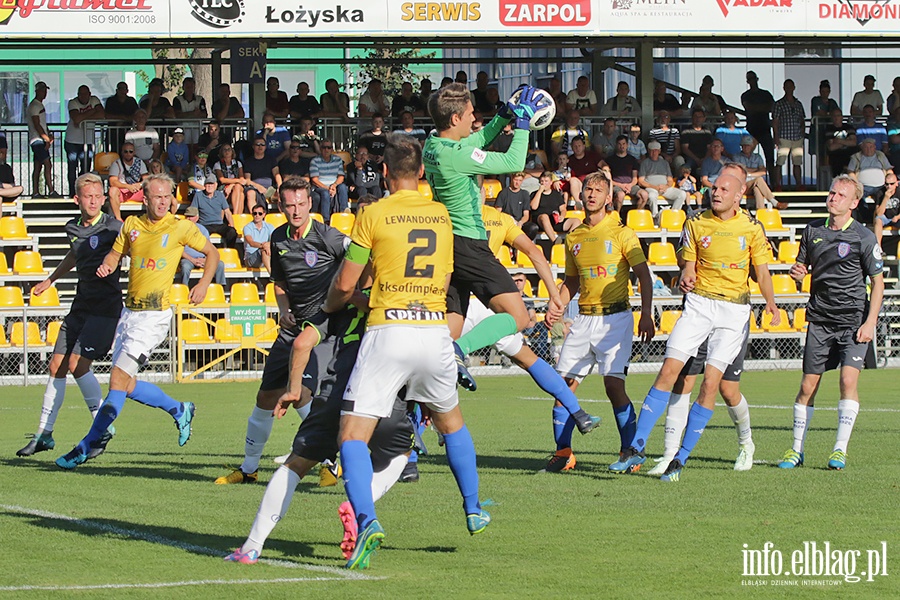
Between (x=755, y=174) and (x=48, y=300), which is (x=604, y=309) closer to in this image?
(x=48, y=300)

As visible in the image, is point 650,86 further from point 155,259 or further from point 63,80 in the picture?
point 63,80

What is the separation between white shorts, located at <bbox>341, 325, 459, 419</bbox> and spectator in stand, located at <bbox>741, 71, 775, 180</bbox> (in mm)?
22000

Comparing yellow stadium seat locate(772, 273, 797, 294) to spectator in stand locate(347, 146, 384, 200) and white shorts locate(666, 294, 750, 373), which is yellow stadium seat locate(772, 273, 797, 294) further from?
white shorts locate(666, 294, 750, 373)

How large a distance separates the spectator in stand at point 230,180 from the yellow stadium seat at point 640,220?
7.10 m

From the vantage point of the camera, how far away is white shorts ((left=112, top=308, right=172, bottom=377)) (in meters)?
10.8

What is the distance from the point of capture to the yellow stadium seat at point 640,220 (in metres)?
24.1

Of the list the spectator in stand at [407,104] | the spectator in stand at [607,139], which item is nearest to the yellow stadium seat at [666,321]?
the spectator in stand at [607,139]

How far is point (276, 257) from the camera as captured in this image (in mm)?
9492

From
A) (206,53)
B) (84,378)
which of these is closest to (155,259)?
(84,378)

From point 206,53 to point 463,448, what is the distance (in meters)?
35.5

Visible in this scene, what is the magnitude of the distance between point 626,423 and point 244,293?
12.6 m

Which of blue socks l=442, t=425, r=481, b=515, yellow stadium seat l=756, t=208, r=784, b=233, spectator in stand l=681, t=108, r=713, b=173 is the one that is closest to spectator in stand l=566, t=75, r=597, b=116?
spectator in stand l=681, t=108, r=713, b=173

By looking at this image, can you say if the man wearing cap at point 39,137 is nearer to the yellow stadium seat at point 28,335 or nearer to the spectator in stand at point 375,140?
the yellow stadium seat at point 28,335

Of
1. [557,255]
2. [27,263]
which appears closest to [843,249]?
[557,255]
